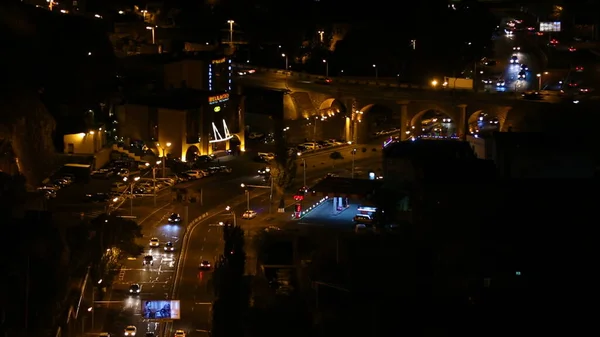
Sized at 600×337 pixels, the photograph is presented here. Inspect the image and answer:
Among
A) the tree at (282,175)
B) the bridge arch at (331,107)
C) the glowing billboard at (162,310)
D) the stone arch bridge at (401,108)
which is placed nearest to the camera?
the glowing billboard at (162,310)

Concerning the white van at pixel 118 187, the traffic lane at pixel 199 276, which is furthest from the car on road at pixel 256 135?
the traffic lane at pixel 199 276

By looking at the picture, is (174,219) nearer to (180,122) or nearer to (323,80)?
(180,122)

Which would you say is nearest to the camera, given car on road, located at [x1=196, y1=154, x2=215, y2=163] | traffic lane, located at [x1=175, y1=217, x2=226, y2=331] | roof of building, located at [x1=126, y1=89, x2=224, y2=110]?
traffic lane, located at [x1=175, y1=217, x2=226, y2=331]

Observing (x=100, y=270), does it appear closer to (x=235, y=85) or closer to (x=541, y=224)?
(x=541, y=224)

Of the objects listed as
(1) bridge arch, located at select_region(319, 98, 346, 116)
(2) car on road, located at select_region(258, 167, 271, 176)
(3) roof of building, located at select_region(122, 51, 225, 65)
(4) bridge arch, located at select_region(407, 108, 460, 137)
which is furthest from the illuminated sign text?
(4) bridge arch, located at select_region(407, 108, 460, 137)

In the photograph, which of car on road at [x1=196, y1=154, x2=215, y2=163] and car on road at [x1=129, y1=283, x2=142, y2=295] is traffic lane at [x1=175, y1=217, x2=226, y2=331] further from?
car on road at [x1=196, y1=154, x2=215, y2=163]

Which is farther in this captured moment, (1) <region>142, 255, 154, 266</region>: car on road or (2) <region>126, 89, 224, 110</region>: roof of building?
(2) <region>126, 89, 224, 110</region>: roof of building

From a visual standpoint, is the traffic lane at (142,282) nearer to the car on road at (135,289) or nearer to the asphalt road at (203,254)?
the car on road at (135,289)
